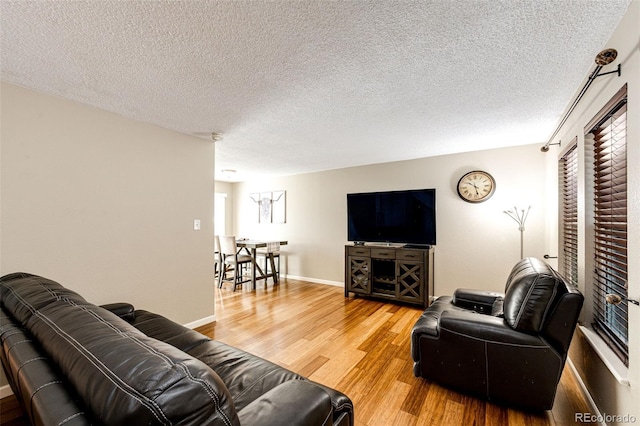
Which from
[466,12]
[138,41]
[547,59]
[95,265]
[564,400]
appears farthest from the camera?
[95,265]

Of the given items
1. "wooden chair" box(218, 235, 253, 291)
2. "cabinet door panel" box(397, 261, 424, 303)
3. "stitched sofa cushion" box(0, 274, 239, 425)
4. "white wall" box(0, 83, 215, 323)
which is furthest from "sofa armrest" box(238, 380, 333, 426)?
"wooden chair" box(218, 235, 253, 291)

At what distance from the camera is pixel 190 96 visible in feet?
7.23

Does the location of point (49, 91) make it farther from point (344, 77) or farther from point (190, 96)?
point (344, 77)

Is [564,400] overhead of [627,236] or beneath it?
beneath

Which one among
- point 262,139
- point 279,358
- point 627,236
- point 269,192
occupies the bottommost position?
point 279,358

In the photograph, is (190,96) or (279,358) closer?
(190,96)

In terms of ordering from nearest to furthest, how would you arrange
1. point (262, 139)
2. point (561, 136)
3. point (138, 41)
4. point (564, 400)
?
point (138, 41), point (564, 400), point (561, 136), point (262, 139)

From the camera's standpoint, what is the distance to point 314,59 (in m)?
1.70

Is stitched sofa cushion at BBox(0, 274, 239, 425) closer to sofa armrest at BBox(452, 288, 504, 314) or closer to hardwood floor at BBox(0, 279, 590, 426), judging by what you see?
hardwood floor at BBox(0, 279, 590, 426)

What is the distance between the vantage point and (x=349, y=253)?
14.5 ft

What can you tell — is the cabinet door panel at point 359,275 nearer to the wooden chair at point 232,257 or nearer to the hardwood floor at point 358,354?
the hardwood floor at point 358,354

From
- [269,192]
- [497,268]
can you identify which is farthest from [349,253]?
[269,192]

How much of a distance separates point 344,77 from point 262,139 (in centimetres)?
168

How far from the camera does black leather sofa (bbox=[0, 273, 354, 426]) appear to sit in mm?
616
